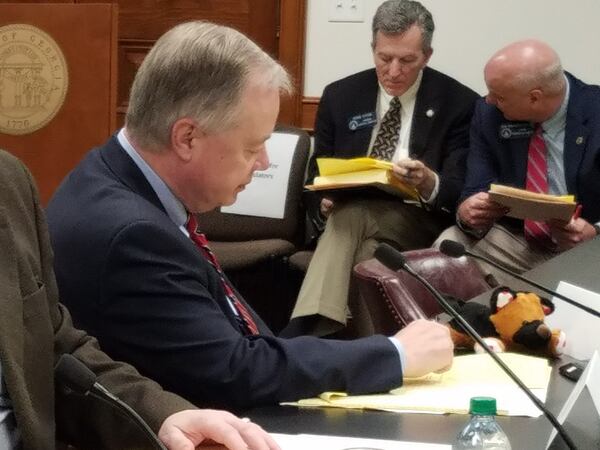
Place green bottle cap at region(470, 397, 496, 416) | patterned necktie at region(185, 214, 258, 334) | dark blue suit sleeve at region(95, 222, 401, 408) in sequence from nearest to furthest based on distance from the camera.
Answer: green bottle cap at region(470, 397, 496, 416) → dark blue suit sleeve at region(95, 222, 401, 408) → patterned necktie at region(185, 214, 258, 334)

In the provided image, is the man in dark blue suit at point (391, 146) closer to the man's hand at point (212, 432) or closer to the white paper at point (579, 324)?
the white paper at point (579, 324)

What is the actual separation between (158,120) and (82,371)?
1.74 feet

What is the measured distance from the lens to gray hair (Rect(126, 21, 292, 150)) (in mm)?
1523

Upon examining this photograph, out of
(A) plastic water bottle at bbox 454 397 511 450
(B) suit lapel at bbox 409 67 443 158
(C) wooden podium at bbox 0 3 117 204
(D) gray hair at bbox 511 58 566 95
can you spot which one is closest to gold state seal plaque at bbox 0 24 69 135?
(C) wooden podium at bbox 0 3 117 204

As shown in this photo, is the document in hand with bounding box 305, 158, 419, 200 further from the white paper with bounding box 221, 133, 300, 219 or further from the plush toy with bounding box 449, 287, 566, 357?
the plush toy with bounding box 449, 287, 566, 357

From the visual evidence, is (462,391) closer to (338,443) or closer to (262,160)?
(338,443)

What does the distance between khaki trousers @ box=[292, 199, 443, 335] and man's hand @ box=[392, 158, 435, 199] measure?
16 centimetres

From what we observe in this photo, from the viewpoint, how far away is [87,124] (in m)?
3.81

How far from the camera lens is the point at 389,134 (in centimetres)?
405

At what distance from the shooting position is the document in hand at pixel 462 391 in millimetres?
1439

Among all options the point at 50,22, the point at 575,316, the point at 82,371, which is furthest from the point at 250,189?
the point at 82,371

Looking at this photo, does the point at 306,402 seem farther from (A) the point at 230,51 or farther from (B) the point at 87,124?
(B) the point at 87,124

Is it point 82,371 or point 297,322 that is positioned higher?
point 82,371

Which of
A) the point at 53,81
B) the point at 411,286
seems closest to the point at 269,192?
the point at 53,81
